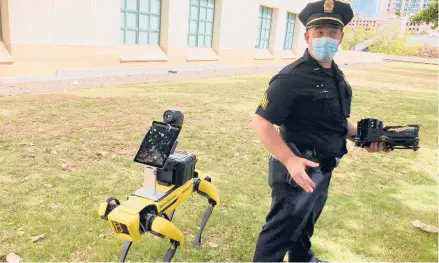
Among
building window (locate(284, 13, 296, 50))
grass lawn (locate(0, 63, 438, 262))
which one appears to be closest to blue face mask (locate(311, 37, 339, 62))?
grass lawn (locate(0, 63, 438, 262))

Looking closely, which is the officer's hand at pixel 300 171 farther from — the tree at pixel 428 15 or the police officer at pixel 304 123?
the tree at pixel 428 15

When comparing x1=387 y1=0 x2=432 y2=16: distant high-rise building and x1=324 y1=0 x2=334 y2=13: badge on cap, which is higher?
x1=387 y1=0 x2=432 y2=16: distant high-rise building

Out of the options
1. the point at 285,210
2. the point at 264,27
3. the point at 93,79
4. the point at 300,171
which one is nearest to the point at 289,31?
the point at 264,27

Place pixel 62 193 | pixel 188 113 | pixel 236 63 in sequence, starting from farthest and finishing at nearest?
pixel 236 63
pixel 188 113
pixel 62 193

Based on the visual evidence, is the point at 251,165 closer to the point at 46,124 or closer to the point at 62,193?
the point at 62,193

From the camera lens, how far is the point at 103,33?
14234 millimetres

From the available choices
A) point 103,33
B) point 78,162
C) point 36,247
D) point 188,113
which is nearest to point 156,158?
point 36,247

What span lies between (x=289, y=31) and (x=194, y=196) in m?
27.0

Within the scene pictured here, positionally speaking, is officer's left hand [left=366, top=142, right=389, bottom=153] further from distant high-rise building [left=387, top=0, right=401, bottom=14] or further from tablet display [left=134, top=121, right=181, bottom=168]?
distant high-rise building [left=387, top=0, right=401, bottom=14]

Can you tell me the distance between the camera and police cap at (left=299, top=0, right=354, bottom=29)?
2338mm

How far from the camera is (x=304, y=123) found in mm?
2369

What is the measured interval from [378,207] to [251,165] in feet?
6.10

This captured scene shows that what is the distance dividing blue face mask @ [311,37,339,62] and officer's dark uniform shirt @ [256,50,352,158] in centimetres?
5

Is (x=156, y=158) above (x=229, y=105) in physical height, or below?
above
